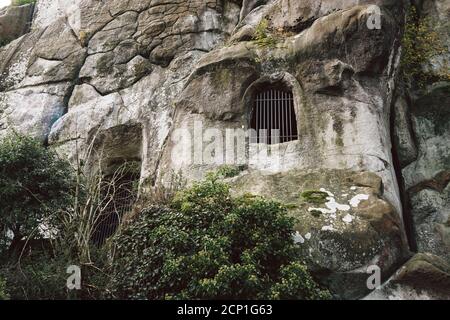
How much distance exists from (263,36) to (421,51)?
4194 mm

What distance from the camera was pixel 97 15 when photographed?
54.1 ft

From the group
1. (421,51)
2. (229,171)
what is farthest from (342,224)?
(421,51)

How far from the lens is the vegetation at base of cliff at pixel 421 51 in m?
12.4

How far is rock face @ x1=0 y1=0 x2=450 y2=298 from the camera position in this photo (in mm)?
8430

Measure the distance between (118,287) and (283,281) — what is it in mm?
2473

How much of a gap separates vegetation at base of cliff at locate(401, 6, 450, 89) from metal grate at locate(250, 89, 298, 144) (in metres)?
3.47

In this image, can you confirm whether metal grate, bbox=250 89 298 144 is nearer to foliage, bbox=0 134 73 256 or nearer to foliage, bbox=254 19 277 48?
foliage, bbox=254 19 277 48

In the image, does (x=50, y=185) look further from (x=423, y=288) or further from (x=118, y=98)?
(x=423, y=288)

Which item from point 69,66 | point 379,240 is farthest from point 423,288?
point 69,66

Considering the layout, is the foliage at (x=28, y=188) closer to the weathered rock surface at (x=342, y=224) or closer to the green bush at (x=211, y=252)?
the green bush at (x=211, y=252)

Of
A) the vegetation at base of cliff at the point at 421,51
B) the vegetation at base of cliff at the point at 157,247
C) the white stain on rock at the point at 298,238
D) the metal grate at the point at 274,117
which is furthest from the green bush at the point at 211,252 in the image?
the vegetation at base of cliff at the point at 421,51

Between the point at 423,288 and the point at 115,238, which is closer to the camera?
the point at 423,288

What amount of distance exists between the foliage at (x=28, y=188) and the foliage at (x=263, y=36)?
5.07m

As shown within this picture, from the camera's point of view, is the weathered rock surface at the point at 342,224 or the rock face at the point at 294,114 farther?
the rock face at the point at 294,114
